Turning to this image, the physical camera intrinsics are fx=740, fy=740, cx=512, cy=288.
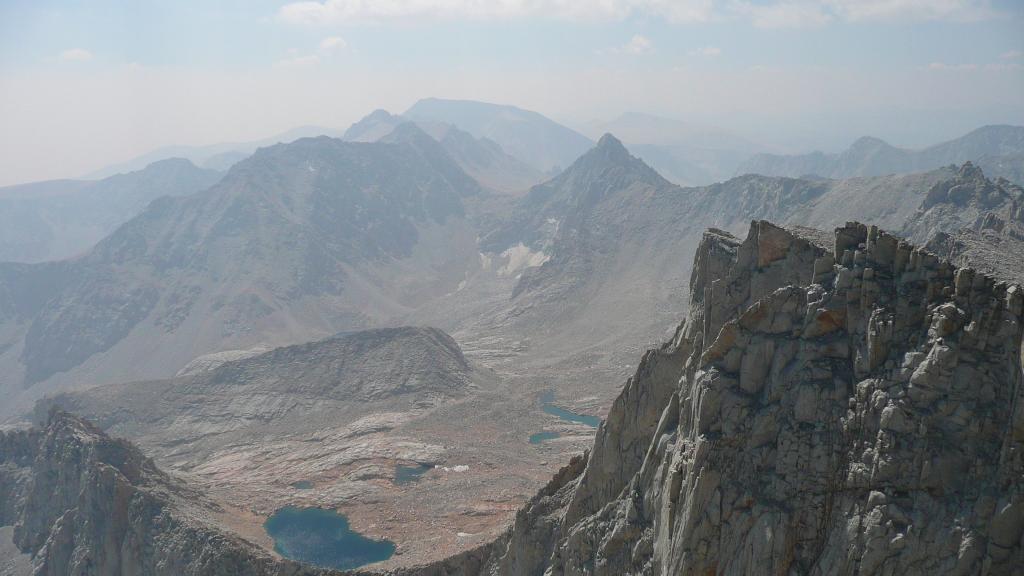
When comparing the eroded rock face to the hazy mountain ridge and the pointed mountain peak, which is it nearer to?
the hazy mountain ridge

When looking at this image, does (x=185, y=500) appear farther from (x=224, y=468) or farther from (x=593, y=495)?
(x=593, y=495)

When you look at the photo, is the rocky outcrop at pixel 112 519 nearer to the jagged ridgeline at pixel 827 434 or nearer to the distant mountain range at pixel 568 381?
the distant mountain range at pixel 568 381

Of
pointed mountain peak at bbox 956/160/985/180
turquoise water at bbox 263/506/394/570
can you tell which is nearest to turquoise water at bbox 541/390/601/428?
turquoise water at bbox 263/506/394/570

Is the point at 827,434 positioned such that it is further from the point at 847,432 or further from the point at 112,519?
the point at 112,519

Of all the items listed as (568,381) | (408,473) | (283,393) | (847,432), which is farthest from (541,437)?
(847,432)

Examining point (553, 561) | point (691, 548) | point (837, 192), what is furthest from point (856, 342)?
point (837, 192)
